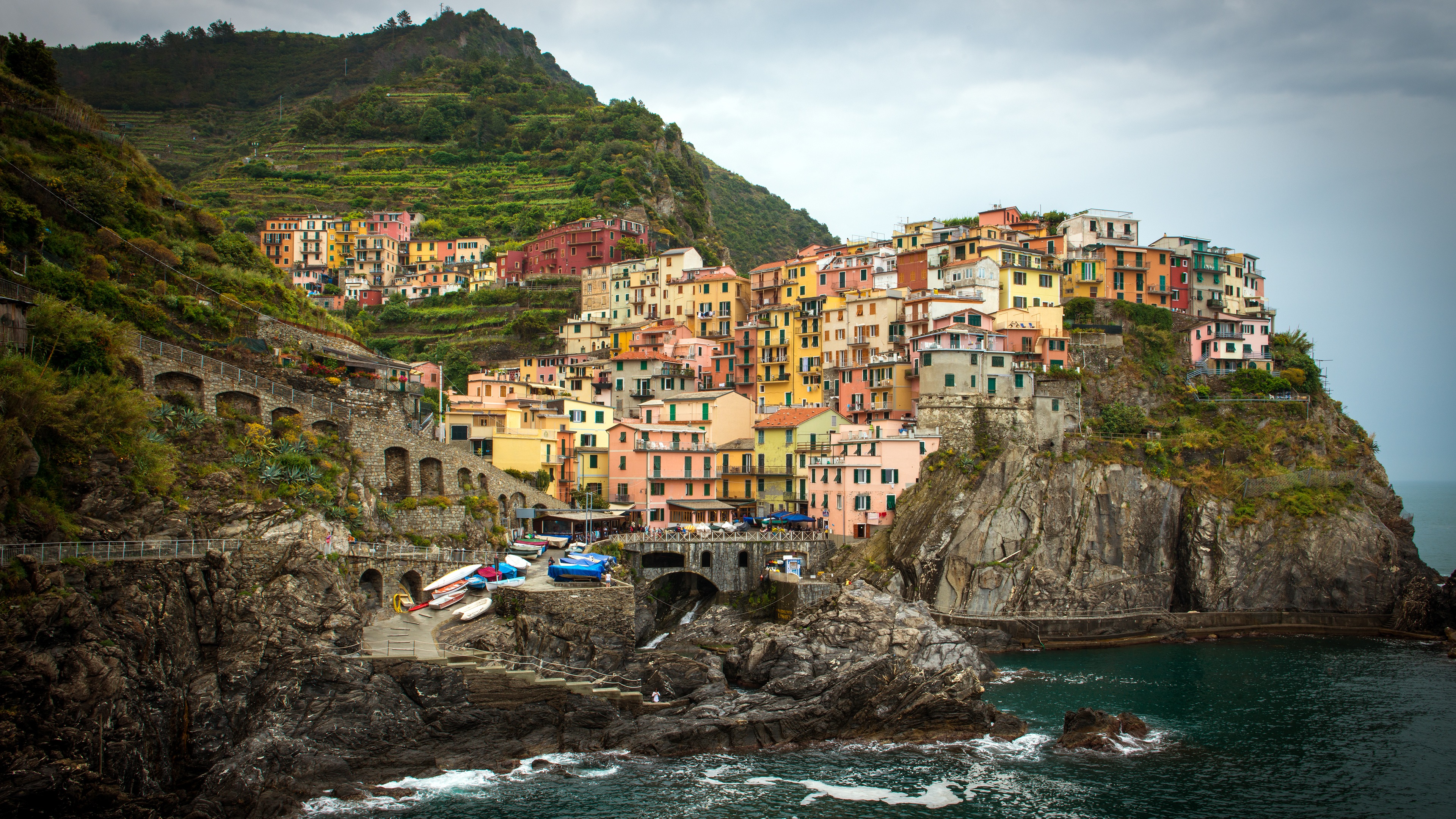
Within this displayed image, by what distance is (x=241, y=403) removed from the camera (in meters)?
41.6

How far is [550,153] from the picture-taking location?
5413 inches

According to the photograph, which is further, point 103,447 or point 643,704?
point 643,704

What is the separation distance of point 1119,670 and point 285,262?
312 ft

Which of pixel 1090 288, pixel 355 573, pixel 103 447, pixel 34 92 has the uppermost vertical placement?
pixel 34 92

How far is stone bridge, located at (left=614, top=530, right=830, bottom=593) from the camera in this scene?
5466 cm

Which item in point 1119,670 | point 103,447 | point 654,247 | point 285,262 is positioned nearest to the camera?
point 103,447

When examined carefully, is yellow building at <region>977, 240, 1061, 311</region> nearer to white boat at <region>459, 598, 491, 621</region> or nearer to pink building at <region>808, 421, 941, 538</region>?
pink building at <region>808, 421, 941, 538</region>

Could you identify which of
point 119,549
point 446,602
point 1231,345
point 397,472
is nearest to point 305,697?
point 119,549

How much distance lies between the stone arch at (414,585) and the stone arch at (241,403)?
8.89 m

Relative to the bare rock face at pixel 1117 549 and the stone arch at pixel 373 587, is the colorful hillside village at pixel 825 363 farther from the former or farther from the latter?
the stone arch at pixel 373 587

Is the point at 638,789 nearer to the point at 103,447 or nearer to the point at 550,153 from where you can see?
the point at 103,447

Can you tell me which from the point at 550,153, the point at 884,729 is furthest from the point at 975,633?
the point at 550,153

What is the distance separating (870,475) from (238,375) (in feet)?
110

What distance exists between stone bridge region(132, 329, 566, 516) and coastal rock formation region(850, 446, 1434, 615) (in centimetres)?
2238
